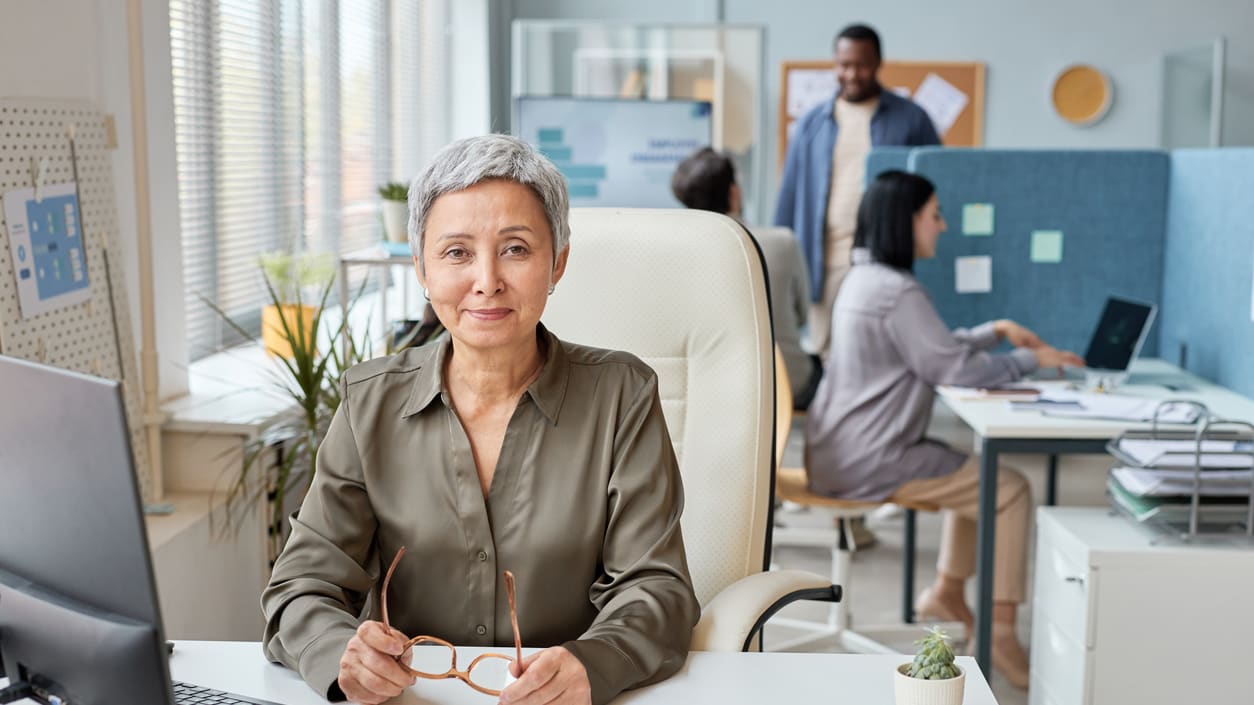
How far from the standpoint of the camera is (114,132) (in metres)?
2.56

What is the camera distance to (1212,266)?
3281 millimetres

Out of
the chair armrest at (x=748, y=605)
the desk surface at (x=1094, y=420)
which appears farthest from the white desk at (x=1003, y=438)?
the chair armrest at (x=748, y=605)

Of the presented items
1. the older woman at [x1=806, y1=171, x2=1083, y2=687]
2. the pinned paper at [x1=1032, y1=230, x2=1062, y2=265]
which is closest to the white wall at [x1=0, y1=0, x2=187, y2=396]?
the older woman at [x1=806, y1=171, x2=1083, y2=687]

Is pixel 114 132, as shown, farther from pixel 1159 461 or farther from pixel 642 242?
pixel 1159 461

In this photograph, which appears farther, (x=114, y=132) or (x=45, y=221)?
(x=114, y=132)

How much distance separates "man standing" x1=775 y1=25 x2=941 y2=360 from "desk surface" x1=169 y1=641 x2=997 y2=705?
10.7 feet

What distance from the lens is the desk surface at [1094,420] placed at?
271 centimetres

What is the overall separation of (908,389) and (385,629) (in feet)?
7.03

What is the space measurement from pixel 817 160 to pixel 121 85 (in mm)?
2596

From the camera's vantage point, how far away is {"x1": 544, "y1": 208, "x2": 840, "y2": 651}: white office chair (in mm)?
1797

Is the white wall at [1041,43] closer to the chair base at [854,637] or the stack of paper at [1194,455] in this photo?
the chair base at [854,637]

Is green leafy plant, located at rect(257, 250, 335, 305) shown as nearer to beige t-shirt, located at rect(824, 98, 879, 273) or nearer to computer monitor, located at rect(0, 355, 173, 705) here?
beige t-shirt, located at rect(824, 98, 879, 273)

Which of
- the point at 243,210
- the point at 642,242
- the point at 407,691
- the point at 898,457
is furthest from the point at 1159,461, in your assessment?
the point at 243,210

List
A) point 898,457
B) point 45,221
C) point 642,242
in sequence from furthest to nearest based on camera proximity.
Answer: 1. point 898,457
2. point 45,221
3. point 642,242
